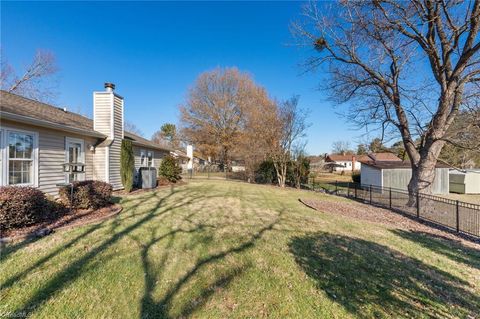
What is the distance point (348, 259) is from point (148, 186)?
34.1 feet

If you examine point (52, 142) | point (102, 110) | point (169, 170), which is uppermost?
point (102, 110)

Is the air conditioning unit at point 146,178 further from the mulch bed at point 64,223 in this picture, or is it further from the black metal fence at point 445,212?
the black metal fence at point 445,212

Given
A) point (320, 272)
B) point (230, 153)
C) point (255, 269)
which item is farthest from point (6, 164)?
point (230, 153)

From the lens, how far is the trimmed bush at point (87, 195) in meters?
6.12

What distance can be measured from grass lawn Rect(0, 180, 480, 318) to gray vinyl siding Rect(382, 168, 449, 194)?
13.1 m

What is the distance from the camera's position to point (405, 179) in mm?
16766

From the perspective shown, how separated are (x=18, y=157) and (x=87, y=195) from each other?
2.29 metres

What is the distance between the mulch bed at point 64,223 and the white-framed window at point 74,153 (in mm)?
2998

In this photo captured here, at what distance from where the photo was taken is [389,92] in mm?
10656

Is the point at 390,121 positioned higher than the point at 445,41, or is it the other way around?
the point at 445,41

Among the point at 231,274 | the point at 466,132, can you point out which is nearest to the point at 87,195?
the point at 231,274

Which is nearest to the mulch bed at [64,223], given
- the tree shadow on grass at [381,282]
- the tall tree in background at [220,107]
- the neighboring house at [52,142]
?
the neighboring house at [52,142]

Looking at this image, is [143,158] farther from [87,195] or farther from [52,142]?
[87,195]

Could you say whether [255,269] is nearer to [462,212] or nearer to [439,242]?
[439,242]
